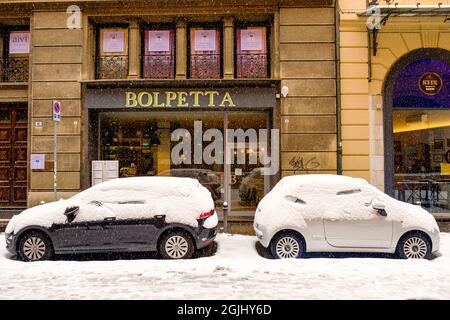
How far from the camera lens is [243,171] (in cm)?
1411

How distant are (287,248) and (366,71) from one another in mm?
8011

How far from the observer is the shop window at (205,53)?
560 inches

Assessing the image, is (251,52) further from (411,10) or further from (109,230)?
(109,230)

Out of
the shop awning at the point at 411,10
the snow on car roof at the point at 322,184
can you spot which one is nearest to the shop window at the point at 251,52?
the shop awning at the point at 411,10

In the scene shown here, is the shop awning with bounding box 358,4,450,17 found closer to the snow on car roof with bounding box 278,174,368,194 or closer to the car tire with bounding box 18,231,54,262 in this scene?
the snow on car roof with bounding box 278,174,368,194

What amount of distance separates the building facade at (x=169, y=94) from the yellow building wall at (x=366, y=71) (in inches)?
4.0

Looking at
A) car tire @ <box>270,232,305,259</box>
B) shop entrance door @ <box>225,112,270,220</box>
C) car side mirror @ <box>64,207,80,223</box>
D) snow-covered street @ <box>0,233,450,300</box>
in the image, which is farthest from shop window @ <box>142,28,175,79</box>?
car tire @ <box>270,232,305,259</box>

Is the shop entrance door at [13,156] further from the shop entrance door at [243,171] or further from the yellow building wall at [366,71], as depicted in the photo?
the yellow building wall at [366,71]

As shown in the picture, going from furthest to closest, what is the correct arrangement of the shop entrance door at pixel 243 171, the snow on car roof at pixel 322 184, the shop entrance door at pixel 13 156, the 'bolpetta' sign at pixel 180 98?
the shop entrance door at pixel 13 156
the shop entrance door at pixel 243 171
the 'bolpetta' sign at pixel 180 98
the snow on car roof at pixel 322 184

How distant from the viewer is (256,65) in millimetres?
14211

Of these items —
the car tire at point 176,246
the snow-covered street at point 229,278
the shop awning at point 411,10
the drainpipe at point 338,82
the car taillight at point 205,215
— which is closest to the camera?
the snow-covered street at point 229,278

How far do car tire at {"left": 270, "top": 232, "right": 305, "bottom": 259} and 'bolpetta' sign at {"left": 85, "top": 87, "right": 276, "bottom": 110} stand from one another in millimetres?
6530

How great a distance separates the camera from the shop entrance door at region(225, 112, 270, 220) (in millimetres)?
14070
